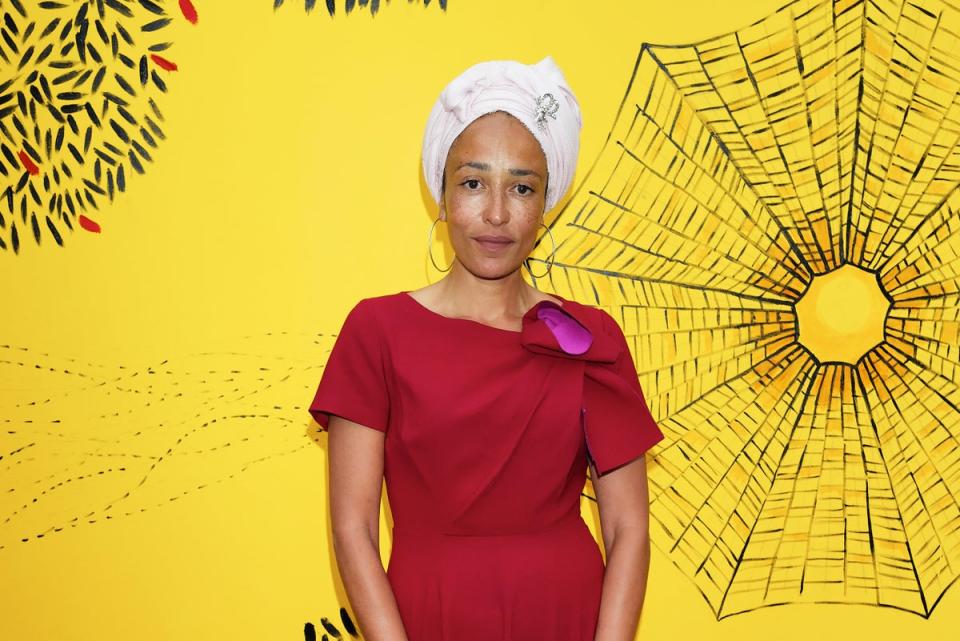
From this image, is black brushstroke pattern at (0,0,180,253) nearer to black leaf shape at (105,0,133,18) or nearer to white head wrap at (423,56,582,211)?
black leaf shape at (105,0,133,18)

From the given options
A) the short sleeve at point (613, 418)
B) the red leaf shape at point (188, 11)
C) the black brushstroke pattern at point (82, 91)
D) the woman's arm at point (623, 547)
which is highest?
the red leaf shape at point (188, 11)

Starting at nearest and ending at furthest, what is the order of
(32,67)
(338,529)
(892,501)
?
(338,529)
(32,67)
(892,501)

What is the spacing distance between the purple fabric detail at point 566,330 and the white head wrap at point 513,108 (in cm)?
19

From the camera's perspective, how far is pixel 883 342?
6.44 ft

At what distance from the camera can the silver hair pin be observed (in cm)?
136

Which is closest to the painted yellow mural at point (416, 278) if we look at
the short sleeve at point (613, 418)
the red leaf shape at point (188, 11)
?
the red leaf shape at point (188, 11)

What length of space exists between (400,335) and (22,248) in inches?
38.0

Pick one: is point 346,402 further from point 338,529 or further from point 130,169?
point 130,169

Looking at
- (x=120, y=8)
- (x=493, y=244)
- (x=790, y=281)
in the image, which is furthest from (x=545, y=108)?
Result: (x=120, y=8)

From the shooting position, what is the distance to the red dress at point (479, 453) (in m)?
1.32

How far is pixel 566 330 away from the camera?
1383 millimetres

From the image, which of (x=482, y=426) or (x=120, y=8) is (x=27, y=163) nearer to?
(x=120, y=8)

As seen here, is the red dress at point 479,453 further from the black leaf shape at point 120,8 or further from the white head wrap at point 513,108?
the black leaf shape at point 120,8

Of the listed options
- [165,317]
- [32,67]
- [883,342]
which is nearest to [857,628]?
[883,342]
